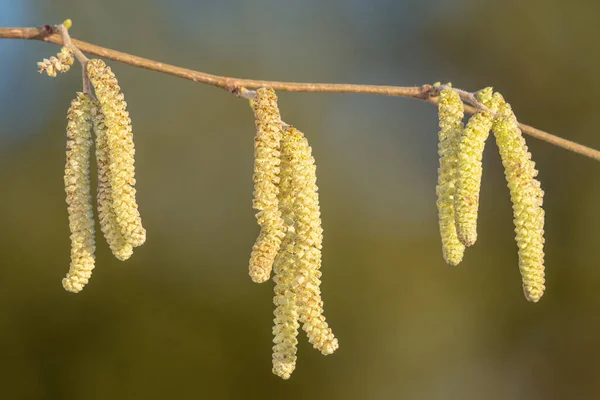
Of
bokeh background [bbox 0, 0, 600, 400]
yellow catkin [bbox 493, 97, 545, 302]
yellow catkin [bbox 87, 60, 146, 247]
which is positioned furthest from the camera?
bokeh background [bbox 0, 0, 600, 400]

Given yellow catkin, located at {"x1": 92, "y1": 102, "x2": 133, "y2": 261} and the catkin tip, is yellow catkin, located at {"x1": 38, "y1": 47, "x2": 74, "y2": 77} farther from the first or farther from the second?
yellow catkin, located at {"x1": 92, "y1": 102, "x2": 133, "y2": 261}

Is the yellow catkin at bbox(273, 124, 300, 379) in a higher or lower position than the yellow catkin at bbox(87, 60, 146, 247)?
lower

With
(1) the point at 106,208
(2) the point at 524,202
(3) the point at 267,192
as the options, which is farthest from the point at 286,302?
(2) the point at 524,202

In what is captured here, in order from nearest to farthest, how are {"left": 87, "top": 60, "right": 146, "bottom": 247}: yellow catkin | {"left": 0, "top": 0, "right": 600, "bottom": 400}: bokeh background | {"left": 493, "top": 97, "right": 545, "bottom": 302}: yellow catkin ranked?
1. {"left": 87, "top": 60, "right": 146, "bottom": 247}: yellow catkin
2. {"left": 493, "top": 97, "right": 545, "bottom": 302}: yellow catkin
3. {"left": 0, "top": 0, "right": 600, "bottom": 400}: bokeh background

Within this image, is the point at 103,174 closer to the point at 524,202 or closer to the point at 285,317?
the point at 285,317

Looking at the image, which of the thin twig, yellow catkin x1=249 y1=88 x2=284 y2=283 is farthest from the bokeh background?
yellow catkin x1=249 y1=88 x2=284 y2=283

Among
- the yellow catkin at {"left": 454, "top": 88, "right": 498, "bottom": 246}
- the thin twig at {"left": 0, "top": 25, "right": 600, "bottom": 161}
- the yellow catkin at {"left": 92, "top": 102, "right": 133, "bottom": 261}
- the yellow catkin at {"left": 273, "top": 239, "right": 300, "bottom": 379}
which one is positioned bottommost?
the yellow catkin at {"left": 273, "top": 239, "right": 300, "bottom": 379}

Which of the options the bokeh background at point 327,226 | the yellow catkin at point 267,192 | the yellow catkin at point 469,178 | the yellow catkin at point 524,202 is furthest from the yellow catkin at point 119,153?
the bokeh background at point 327,226

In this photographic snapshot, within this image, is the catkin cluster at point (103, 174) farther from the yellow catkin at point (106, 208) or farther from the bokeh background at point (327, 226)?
the bokeh background at point (327, 226)

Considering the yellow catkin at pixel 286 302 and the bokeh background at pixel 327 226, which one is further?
the bokeh background at pixel 327 226
